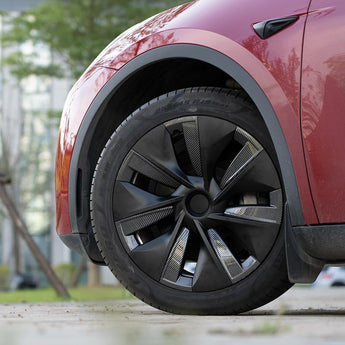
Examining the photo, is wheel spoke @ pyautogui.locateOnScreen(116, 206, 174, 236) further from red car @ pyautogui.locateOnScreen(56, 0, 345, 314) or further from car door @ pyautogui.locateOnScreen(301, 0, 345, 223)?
car door @ pyautogui.locateOnScreen(301, 0, 345, 223)

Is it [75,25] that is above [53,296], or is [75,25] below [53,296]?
above

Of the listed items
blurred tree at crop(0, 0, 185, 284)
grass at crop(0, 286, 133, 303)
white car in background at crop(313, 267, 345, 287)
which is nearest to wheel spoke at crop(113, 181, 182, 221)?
grass at crop(0, 286, 133, 303)

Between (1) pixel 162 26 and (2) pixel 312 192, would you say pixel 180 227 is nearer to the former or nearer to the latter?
(2) pixel 312 192

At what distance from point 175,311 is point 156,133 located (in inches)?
29.2

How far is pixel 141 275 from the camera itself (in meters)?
3.29

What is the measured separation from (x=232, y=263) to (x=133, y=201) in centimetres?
50

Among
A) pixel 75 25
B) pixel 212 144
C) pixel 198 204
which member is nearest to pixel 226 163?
pixel 212 144

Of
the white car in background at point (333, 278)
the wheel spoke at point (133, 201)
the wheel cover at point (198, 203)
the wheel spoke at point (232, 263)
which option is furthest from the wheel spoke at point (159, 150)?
the white car in background at point (333, 278)

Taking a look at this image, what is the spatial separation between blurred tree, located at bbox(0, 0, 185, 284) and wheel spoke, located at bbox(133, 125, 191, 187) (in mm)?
14334

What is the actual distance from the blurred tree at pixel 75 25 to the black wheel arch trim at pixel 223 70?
554 inches

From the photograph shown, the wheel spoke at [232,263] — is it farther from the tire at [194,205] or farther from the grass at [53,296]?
the grass at [53,296]

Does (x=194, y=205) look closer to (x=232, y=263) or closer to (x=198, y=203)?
(x=198, y=203)

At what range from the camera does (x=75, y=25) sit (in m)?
18.7

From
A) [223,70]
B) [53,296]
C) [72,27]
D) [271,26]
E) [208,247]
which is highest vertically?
[72,27]
